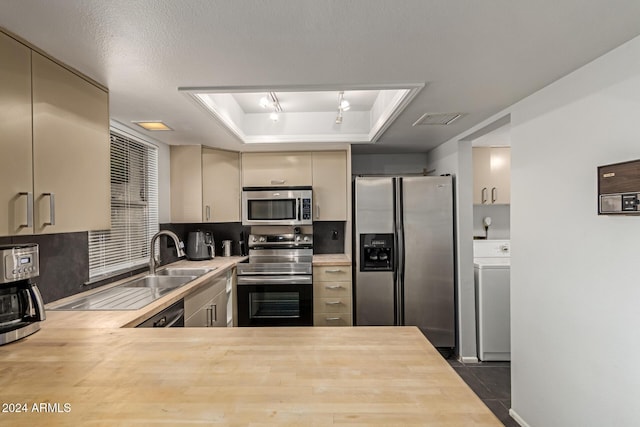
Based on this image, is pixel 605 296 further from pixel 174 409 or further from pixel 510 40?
pixel 174 409

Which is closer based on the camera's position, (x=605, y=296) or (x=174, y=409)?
(x=174, y=409)

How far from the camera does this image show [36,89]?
134cm

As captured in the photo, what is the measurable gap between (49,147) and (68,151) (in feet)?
0.35

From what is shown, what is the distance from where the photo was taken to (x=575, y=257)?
64.8 inches

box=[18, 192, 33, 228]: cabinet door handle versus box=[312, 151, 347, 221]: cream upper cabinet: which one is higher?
box=[312, 151, 347, 221]: cream upper cabinet

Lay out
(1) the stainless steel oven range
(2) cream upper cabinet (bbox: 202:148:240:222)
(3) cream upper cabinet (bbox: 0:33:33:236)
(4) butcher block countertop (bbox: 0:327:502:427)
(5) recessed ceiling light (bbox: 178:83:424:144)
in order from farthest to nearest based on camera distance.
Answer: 1. (2) cream upper cabinet (bbox: 202:148:240:222)
2. (1) the stainless steel oven range
3. (5) recessed ceiling light (bbox: 178:83:424:144)
4. (3) cream upper cabinet (bbox: 0:33:33:236)
5. (4) butcher block countertop (bbox: 0:327:502:427)

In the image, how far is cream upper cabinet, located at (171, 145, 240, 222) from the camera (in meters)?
3.39

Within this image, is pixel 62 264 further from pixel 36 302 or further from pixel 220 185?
pixel 220 185

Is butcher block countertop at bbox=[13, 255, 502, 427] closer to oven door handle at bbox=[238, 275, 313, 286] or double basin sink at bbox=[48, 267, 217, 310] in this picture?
double basin sink at bbox=[48, 267, 217, 310]

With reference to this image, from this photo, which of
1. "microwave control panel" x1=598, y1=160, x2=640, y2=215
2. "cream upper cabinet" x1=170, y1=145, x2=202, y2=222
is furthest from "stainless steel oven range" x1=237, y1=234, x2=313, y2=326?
"microwave control panel" x1=598, y1=160, x2=640, y2=215

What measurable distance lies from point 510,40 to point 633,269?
1.09 m

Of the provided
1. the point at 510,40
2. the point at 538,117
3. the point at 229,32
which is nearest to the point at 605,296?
the point at 538,117

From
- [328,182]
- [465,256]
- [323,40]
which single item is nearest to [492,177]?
[465,256]

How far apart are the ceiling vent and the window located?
236 cm
